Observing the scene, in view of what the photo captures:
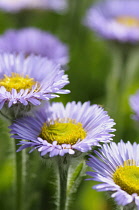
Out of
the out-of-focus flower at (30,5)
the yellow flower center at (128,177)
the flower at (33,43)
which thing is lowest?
the yellow flower center at (128,177)

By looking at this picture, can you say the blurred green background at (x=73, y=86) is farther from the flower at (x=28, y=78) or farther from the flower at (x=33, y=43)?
the flower at (x=33, y=43)

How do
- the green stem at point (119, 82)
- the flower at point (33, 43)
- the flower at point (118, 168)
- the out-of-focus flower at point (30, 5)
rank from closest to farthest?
the flower at point (118, 168)
the flower at point (33, 43)
the green stem at point (119, 82)
the out-of-focus flower at point (30, 5)

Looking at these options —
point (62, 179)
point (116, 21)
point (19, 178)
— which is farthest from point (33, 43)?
point (62, 179)

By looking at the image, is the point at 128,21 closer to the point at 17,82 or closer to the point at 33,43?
the point at 33,43

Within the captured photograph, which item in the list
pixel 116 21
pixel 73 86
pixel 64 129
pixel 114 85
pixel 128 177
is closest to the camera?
pixel 128 177

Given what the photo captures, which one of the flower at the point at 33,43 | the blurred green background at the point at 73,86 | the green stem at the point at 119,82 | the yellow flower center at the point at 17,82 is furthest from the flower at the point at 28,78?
the green stem at the point at 119,82

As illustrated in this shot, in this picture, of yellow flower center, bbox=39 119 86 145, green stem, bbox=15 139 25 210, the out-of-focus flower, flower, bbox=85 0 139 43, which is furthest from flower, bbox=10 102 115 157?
the out-of-focus flower
